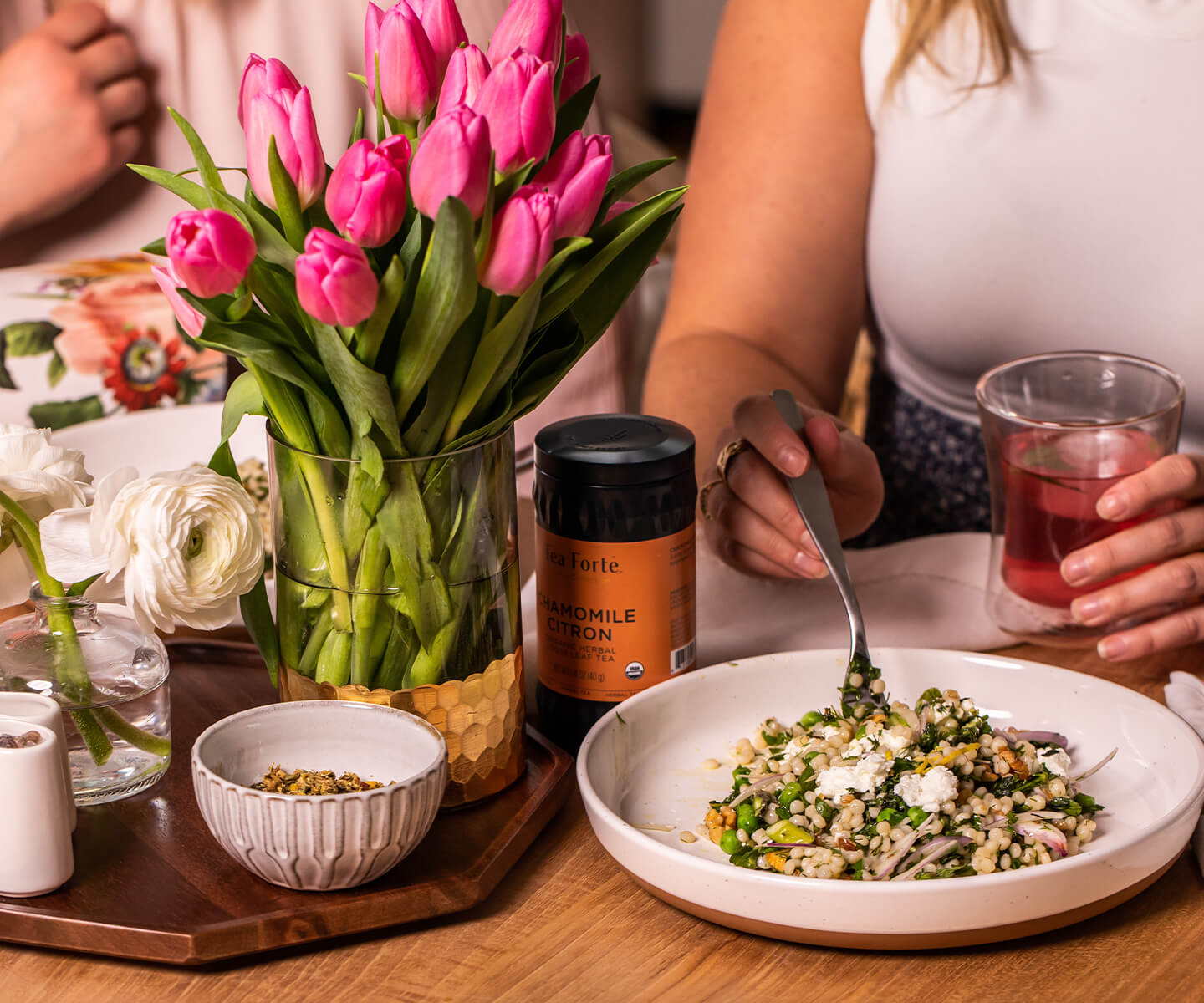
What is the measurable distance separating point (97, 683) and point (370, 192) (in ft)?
0.98

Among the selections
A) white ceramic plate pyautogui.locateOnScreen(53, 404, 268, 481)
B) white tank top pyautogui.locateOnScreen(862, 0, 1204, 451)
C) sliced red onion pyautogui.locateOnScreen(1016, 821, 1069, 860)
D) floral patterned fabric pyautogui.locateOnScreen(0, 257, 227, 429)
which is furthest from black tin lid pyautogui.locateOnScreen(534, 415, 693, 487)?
floral patterned fabric pyautogui.locateOnScreen(0, 257, 227, 429)

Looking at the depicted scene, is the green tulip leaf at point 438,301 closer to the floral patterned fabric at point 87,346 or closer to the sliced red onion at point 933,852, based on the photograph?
the sliced red onion at point 933,852

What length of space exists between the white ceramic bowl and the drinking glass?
0.41m

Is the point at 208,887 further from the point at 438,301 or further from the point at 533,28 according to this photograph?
the point at 533,28

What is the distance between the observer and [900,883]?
0.52 meters

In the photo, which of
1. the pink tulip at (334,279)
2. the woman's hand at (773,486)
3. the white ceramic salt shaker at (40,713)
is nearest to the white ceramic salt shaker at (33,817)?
the white ceramic salt shaker at (40,713)

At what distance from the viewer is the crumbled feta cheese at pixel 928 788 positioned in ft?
1.91

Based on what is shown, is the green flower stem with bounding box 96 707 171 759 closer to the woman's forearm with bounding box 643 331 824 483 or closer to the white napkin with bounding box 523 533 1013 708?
the white napkin with bounding box 523 533 1013 708

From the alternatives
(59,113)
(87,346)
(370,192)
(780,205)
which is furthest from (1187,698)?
(59,113)

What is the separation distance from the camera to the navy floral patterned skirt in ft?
4.22

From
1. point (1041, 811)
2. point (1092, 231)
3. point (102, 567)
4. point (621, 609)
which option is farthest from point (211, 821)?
point (1092, 231)

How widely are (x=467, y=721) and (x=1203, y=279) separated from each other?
799 mm

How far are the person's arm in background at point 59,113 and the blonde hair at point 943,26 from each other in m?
0.77

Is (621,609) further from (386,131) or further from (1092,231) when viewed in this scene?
(1092,231)
